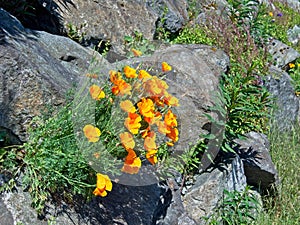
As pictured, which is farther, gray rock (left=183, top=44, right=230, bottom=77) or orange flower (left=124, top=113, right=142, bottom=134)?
gray rock (left=183, top=44, right=230, bottom=77)

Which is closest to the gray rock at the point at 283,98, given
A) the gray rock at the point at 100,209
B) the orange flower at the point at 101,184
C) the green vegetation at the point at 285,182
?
the green vegetation at the point at 285,182

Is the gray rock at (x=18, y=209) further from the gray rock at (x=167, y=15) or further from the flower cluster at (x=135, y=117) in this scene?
the gray rock at (x=167, y=15)

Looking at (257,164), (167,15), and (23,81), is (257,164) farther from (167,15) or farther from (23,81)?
(167,15)

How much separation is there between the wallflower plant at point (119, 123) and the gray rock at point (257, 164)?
1.92 meters

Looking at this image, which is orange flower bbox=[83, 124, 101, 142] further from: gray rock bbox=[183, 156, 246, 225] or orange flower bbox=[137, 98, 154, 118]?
gray rock bbox=[183, 156, 246, 225]

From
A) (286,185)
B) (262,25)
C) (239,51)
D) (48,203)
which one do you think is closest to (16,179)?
(48,203)

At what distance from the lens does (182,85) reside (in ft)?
15.9

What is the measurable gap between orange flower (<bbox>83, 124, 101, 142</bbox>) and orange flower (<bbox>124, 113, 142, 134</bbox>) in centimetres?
20

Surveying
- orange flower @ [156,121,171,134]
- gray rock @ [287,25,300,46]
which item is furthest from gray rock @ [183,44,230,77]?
gray rock @ [287,25,300,46]

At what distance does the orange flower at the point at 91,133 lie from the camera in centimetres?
282

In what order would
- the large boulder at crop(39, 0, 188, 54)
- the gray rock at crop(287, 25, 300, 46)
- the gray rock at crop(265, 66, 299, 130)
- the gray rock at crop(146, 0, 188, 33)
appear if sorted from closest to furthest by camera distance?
the large boulder at crop(39, 0, 188, 54), the gray rock at crop(265, 66, 299, 130), the gray rock at crop(146, 0, 188, 33), the gray rock at crop(287, 25, 300, 46)

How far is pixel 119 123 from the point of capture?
306cm

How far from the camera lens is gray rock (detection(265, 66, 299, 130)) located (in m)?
6.36

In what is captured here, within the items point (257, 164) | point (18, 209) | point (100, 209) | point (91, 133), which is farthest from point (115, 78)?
point (257, 164)
